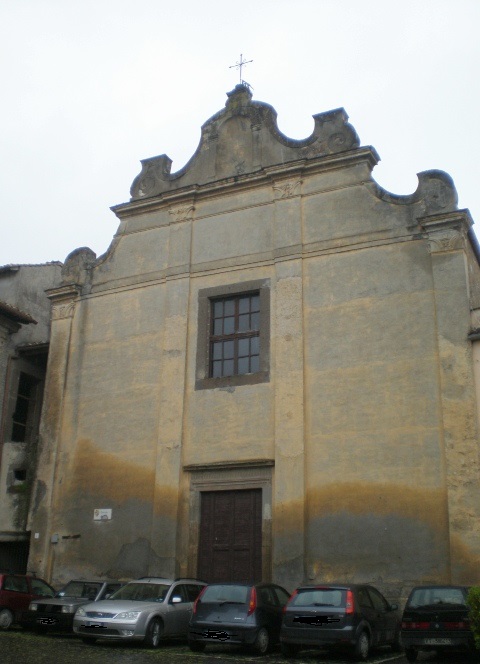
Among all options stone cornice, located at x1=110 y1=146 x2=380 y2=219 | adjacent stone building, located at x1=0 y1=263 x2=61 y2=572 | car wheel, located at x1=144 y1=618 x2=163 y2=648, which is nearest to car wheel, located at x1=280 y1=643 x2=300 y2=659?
car wheel, located at x1=144 y1=618 x2=163 y2=648

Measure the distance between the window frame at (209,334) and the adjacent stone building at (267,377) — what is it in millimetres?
54

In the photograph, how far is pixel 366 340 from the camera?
16.7m

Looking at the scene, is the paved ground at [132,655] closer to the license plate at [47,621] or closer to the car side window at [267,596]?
the license plate at [47,621]

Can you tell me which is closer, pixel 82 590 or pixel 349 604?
pixel 349 604

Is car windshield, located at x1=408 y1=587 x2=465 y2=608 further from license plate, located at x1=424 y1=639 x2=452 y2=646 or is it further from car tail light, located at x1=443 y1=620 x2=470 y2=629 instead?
license plate, located at x1=424 y1=639 x2=452 y2=646

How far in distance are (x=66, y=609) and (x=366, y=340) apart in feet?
27.3

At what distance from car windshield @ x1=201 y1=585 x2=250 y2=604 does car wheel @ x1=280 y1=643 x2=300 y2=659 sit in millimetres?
1007

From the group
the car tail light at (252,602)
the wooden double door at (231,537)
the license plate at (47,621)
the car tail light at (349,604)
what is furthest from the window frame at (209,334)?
the car tail light at (349,604)

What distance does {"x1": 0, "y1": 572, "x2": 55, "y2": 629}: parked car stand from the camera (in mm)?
15328

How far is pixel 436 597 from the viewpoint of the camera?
12016 mm

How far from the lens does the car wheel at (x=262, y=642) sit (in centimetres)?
1221

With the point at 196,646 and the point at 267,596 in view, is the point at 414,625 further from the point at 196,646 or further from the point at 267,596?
the point at 196,646

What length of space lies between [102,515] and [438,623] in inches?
373

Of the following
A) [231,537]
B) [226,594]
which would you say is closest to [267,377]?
[231,537]
